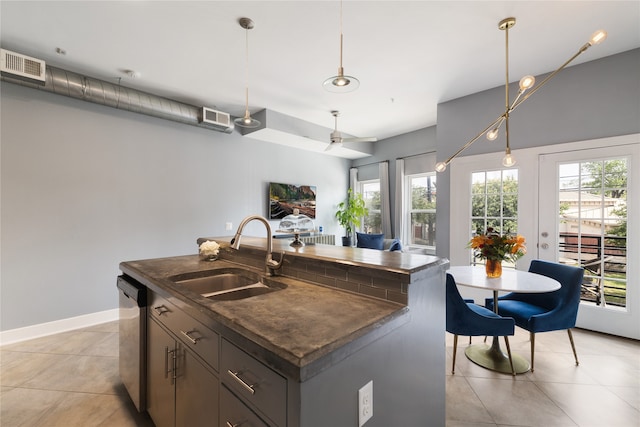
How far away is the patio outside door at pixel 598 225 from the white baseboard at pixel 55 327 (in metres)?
5.49

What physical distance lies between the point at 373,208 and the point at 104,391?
216 inches

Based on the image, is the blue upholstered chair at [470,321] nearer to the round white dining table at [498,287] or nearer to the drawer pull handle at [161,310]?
the round white dining table at [498,287]

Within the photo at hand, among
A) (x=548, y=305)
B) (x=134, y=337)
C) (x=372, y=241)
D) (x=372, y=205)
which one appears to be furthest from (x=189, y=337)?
(x=372, y=205)

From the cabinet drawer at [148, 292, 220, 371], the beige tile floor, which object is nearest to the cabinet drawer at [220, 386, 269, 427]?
the cabinet drawer at [148, 292, 220, 371]

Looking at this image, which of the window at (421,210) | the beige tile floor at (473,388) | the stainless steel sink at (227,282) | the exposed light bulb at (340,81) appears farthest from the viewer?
the window at (421,210)

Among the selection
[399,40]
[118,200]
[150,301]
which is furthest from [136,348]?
[399,40]

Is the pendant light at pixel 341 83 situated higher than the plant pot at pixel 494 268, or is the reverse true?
the pendant light at pixel 341 83

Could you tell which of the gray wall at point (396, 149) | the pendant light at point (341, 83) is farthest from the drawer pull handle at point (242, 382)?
the gray wall at point (396, 149)

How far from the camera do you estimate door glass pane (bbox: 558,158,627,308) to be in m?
2.97

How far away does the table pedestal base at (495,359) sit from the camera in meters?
2.42

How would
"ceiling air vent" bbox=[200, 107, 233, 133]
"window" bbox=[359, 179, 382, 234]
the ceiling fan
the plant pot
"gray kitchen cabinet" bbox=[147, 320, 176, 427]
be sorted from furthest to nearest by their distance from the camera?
1. "window" bbox=[359, 179, 382, 234]
2. the ceiling fan
3. "ceiling air vent" bbox=[200, 107, 233, 133]
4. the plant pot
5. "gray kitchen cabinet" bbox=[147, 320, 176, 427]

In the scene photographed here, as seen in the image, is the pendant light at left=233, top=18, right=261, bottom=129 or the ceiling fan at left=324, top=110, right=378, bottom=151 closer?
the pendant light at left=233, top=18, right=261, bottom=129

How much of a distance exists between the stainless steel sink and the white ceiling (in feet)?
6.91

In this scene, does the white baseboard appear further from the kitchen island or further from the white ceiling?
the white ceiling
